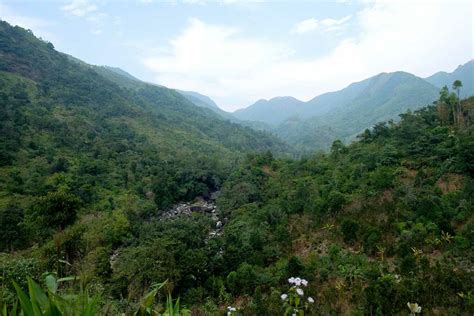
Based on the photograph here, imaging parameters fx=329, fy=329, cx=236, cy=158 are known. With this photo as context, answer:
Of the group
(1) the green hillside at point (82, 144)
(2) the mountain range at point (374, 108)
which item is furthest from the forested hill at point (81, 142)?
(2) the mountain range at point (374, 108)

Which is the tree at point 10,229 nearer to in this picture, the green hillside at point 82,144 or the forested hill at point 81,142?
the green hillside at point 82,144

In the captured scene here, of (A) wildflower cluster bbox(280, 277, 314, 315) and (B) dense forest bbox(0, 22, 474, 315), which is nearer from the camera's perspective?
(A) wildflower cluster bbox(280, 277, 314, 315)

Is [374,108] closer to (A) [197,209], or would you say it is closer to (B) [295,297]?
(A) [197,209]

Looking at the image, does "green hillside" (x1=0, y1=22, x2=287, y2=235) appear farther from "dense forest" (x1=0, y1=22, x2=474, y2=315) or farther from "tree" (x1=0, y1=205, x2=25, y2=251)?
"tree" (x1=0, y1=205, x2=25, y2=251)

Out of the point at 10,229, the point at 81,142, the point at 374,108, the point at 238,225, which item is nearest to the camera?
the point at 10,229

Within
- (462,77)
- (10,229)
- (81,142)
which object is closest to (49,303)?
(10,229)

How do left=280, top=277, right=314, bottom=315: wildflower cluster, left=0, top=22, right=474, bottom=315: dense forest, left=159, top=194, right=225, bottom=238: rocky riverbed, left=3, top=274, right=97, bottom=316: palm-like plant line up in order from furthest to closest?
left=159, top=194, right=225, bottom=238: rocky riverbed → left=0, top=22, right=474, bottom=315: dense forest → left=280, top=277, right=314, bottom=315: wildflower cluster → left=3, top=274, right=97, bottom=316: palm-like plant

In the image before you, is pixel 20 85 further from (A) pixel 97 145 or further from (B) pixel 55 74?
(A) pixel 97 145

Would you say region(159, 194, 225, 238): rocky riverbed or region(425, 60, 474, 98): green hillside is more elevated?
region(425, 60, 474, 98): green hillside

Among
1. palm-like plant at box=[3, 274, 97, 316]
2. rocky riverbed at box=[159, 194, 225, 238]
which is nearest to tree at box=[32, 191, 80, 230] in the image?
rocky riverbed at box=[159, 194, 225, 238]
